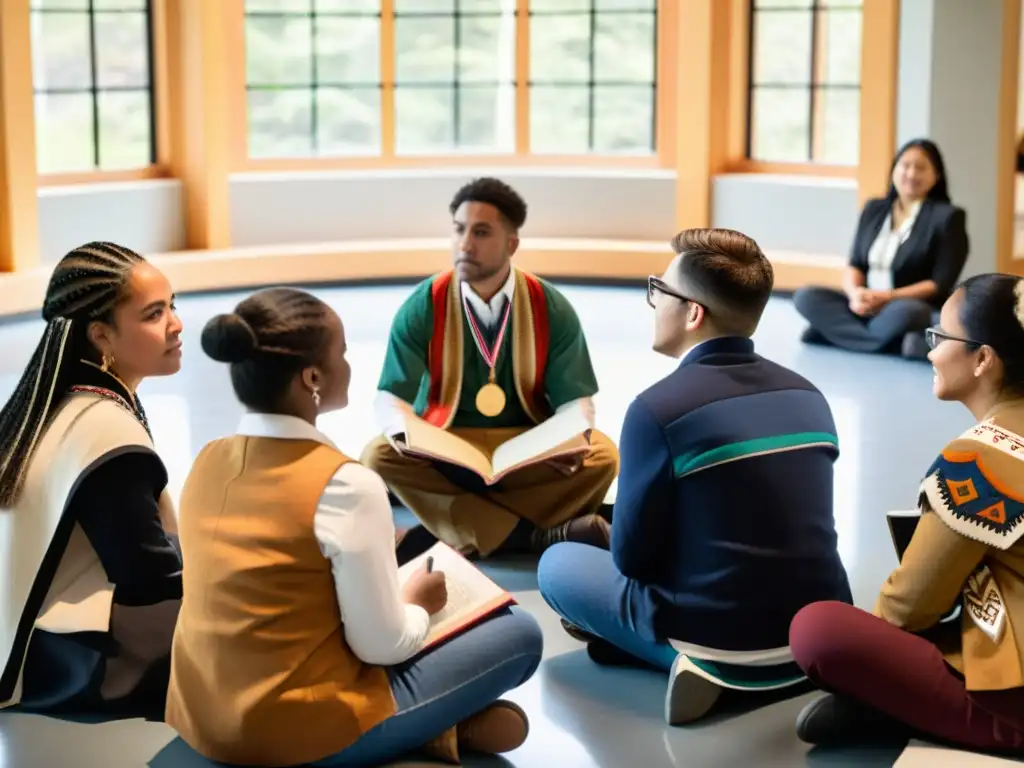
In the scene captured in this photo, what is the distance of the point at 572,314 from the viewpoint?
468 centimetres

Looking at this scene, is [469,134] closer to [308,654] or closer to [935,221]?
[935,221]

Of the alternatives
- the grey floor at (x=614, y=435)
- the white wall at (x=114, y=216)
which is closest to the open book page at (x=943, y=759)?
the grey floor at (x=614, y=435)

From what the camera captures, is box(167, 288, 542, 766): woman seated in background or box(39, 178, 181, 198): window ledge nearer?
box(167, 288, 542, 766): woman seated in background

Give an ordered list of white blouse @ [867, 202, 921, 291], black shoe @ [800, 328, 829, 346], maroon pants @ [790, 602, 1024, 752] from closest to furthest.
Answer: maroon pants @ [790, 602, 1024, 752]
white blouse @ [867, 202, 921, 291]
black shoe @ [800, 328, 829, 346]

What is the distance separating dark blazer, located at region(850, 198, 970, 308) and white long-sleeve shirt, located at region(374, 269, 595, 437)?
335 centimetres

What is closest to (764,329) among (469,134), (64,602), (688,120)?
(688,120)

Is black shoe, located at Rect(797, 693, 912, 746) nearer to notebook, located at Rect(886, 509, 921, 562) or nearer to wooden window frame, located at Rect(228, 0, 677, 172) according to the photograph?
notebook, located at Rect(886, 509, 921, 562)

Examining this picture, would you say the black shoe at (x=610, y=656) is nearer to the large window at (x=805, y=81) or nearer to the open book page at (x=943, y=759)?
the open book page at (x=943, y=759)

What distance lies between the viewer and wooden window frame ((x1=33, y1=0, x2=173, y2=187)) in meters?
9.53

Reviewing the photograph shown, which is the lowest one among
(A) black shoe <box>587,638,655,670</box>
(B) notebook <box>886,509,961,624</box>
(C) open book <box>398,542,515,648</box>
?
(A) black shoe <box>587,638,655,670</box>

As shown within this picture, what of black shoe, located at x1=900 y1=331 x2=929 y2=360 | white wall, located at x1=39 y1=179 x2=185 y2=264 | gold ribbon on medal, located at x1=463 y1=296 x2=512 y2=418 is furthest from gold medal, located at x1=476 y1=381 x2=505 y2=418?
white wall, located at x1=39 y1=179 x2=185 y2=264

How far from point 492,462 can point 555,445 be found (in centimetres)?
22

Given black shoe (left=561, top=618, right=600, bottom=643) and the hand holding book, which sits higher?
the hand holding book

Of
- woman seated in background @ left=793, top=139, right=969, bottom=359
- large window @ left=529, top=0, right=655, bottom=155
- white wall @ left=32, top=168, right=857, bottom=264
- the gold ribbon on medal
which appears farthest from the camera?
large window @ left=529, top=0, right=655, bottom=155
